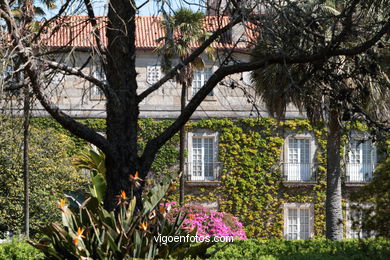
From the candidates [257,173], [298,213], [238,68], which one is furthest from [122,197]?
[298,213]

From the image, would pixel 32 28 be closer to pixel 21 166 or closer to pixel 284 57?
pixel 284 57

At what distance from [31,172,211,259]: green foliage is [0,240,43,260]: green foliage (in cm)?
247

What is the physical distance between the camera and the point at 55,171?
27812 millimetres

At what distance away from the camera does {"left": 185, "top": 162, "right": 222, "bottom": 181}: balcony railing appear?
33.6 m

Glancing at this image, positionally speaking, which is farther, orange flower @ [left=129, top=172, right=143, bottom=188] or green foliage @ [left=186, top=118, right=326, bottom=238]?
green foliage @ [left=186, top=118, right=326, bottom=238]

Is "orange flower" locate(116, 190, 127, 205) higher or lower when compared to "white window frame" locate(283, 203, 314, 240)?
higher

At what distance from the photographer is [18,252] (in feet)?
42.1

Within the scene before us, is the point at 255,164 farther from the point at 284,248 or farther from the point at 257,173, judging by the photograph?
the point at 284,248

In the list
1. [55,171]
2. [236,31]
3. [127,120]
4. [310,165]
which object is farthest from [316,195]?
[127,120]

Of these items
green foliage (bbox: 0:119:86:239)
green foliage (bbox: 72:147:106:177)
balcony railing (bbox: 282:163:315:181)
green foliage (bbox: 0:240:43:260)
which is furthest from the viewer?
balcony railing (bbox: 282:163:315:181)

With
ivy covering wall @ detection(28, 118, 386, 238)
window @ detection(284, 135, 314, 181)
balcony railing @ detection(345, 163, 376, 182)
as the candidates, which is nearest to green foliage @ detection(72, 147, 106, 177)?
ivy covering wall @ detection(28, 118, 386, 238)

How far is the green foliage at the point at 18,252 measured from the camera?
1272 centimetres

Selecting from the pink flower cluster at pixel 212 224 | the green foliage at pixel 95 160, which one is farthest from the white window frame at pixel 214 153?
the green foliage at pixel 95 160

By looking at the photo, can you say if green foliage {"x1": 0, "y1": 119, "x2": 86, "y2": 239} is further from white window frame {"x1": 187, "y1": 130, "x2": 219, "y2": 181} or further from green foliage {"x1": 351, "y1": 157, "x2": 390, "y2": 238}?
green foliage {"x1": 351, "y1": 157, "x2": 390, "y2": 238}
